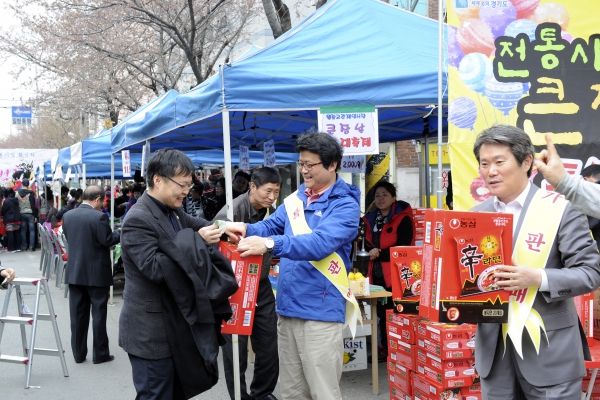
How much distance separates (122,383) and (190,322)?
3.46m

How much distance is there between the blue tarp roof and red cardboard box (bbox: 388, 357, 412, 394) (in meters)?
2.19

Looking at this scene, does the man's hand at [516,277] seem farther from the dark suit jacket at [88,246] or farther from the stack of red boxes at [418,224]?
the dark suit jacket at [88,246]

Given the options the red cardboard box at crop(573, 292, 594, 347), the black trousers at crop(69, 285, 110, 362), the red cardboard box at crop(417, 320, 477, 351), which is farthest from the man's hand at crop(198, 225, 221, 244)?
the black trousers at crop(69, 285, 110, 362)

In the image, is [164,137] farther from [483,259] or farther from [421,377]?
[483,259]

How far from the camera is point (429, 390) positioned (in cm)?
428

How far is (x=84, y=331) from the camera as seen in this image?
6.50m

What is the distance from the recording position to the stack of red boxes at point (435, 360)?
4125 millimetres

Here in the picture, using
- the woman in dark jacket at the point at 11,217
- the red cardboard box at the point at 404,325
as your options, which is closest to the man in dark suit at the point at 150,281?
the red cardboard box at the point at 404,325

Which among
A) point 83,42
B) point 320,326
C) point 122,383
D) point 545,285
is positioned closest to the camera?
point 545,285

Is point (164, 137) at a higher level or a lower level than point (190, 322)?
higher

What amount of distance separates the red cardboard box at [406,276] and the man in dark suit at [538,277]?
2.08 m

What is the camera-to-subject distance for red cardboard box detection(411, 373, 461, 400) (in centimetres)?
416

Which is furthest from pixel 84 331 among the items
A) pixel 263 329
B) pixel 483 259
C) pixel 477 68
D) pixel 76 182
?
pixel 76 182

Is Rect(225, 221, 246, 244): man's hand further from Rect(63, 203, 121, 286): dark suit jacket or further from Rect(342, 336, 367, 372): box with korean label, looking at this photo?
Rect(63, 203, 121, 286): dark suit jacket
